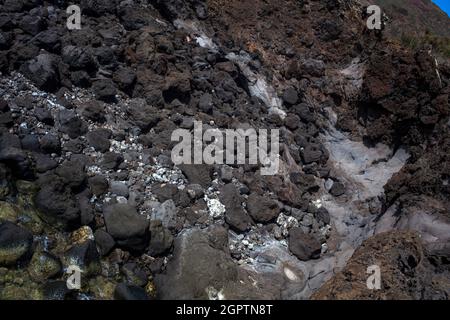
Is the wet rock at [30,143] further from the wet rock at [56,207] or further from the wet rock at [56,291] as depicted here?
the wet rock at [56,291]

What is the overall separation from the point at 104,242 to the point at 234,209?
6.51 feet

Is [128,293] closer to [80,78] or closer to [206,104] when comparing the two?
[80,78]

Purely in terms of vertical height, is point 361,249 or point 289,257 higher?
point 361,249

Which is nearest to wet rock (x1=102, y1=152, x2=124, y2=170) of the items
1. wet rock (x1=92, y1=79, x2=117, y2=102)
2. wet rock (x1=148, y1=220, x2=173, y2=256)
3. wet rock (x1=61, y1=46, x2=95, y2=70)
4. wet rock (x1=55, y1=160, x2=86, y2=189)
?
wet rock (x1=55, y1=160, x2=86, y2=189)

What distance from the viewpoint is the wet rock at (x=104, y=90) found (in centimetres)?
678

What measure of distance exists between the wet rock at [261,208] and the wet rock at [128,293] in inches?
86.1

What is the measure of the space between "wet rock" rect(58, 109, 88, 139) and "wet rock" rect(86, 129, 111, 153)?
15 centimetres

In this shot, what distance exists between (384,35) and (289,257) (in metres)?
5.69

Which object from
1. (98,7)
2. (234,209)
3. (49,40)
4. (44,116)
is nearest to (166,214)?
(234,209)

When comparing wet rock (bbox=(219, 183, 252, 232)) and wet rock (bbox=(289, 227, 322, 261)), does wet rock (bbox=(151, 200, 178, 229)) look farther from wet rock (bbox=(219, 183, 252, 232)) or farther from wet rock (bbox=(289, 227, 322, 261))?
wet rock (bbox=(289, 227, 322, 261))

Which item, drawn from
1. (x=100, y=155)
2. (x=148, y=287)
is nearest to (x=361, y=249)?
(x=148, y=287)

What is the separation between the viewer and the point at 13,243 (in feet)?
14.7

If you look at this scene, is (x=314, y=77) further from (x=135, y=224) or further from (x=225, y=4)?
(x=135, y=224)

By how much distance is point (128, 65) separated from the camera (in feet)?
24.4
